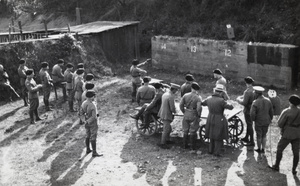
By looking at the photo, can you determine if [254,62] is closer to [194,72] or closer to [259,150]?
[194,72]

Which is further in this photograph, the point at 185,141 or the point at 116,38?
the point at 116,38

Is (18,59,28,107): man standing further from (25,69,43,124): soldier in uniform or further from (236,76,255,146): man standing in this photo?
(236,76,255,146): man standing

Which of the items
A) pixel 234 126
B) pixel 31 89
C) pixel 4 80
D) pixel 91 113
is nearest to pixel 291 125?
pixel 234 126

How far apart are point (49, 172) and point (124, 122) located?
3784 mm

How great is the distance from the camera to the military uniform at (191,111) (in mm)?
9336

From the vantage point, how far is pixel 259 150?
942cm

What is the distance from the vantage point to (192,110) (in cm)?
945

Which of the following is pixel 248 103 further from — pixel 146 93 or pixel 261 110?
pixel 146 93

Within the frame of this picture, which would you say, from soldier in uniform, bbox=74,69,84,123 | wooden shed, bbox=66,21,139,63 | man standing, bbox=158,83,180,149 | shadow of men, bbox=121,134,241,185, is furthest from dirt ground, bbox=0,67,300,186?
wooden shed, bbox=66,21,139,63

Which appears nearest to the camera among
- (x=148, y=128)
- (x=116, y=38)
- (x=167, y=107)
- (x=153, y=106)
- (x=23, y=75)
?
(x=167, y=107)

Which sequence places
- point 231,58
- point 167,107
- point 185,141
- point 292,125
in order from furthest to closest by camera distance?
point 231,58 → point 185,141 → point 167,107 → point 292,125

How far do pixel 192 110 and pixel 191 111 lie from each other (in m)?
0.04

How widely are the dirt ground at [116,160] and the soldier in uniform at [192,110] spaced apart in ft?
1.95

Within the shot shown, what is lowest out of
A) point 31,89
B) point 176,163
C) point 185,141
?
point 176,163
